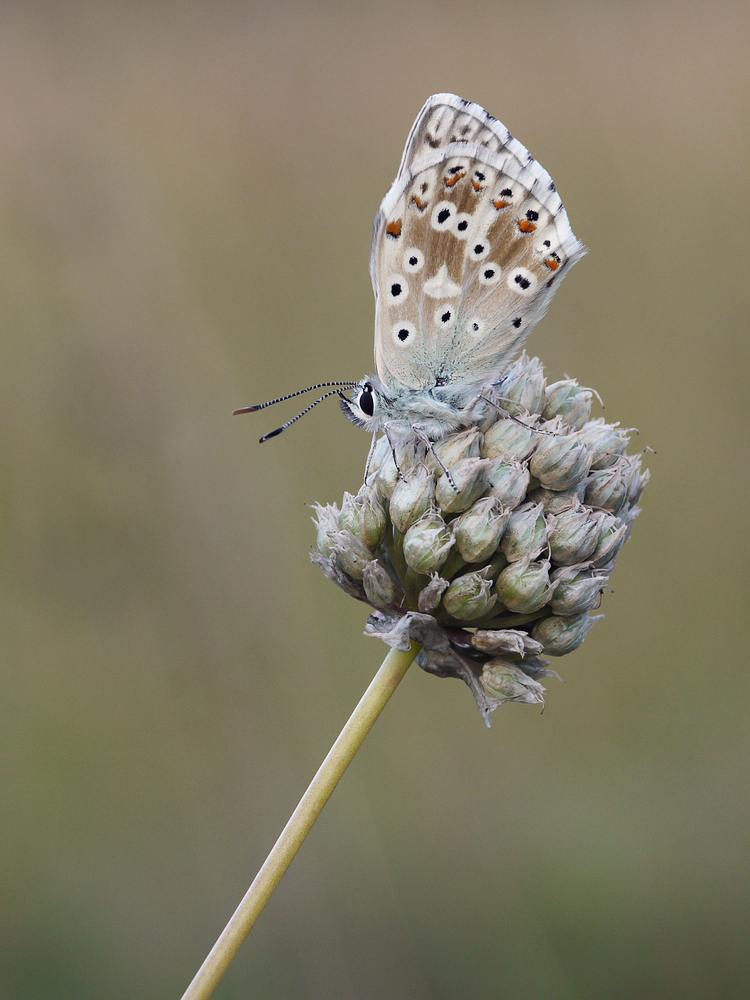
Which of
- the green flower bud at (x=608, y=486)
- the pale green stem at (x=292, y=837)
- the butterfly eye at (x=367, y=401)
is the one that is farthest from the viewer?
the butterfly eye at (x=367, y=401)

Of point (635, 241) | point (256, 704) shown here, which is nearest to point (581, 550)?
point (256, 704)

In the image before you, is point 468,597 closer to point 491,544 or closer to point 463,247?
point 491,544

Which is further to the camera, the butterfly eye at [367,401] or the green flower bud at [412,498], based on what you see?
the butterfly eye at [367,401]

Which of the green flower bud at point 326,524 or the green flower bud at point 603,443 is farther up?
the green flower bud at point 603,443

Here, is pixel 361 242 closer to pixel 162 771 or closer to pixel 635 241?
pixel 635 241

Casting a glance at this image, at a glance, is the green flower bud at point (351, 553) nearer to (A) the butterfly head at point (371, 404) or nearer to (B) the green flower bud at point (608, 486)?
(A) the butterfly head at point (371, 404)

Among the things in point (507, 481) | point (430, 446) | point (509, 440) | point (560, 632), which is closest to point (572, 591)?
point (560, 632)

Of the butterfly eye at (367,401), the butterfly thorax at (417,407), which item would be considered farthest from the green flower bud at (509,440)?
the butterfly eye at (367,401)
